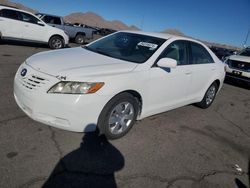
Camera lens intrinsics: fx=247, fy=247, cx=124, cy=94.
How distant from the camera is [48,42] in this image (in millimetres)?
12664

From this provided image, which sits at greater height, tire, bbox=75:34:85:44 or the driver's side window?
the driver's side window

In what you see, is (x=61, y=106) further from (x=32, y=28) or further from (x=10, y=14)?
(x=32, y=28)

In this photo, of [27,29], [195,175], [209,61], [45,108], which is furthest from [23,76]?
[27,29]

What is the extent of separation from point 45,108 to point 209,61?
3937mm

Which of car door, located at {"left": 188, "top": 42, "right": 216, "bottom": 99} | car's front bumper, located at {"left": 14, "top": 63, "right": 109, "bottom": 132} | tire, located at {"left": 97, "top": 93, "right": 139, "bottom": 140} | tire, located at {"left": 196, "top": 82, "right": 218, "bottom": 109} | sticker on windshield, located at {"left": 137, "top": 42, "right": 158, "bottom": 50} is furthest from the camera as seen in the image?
tire, located at {"left": 196, "top": 82, "right": 218, "bottom": 109}

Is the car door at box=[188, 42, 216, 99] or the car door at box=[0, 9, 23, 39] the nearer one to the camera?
the car door at box=[188, 42, 216, 99]

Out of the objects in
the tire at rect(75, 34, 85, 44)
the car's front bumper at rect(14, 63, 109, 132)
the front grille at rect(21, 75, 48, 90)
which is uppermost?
the front grille at rect(21, 75, 48, 90)

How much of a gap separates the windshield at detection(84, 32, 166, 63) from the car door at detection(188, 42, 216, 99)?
96 centimetres

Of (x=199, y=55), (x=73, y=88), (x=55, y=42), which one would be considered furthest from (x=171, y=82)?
(x=55, y=42)

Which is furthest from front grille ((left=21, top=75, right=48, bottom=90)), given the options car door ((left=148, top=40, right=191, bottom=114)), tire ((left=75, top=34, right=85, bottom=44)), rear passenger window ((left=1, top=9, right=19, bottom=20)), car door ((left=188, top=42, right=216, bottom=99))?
tire ((left=75, top=34, right=85, bottom=44))

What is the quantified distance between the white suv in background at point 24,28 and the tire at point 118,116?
9283 millimetres

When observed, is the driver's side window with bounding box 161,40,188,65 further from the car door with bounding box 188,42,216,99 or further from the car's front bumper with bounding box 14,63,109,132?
the car's front bumper with bounding box 14,63,109,132

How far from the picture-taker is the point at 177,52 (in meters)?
4.62

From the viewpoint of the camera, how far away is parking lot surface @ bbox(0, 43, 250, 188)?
285 centimetres
